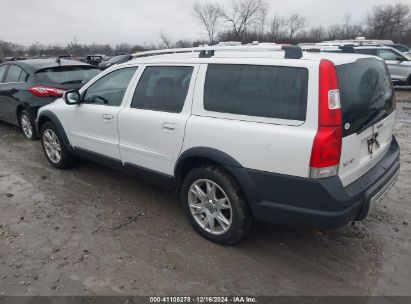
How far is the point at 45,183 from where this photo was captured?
474 cm

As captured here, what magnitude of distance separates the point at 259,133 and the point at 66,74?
5.45m

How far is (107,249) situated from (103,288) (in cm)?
54

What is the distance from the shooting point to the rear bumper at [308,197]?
2.49 metres

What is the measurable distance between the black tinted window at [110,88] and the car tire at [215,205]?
4.62 ft

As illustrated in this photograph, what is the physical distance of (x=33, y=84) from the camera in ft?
21.4

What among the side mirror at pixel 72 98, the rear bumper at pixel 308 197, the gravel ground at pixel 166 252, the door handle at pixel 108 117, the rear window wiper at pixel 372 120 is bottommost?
the gravel ground at pixel 166 252

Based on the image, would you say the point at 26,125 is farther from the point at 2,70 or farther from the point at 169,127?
the point at 169,127

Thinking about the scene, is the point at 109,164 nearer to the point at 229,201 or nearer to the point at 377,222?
the point at 229,201

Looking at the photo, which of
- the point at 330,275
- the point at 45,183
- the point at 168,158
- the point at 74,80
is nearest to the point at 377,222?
the point at 330,275

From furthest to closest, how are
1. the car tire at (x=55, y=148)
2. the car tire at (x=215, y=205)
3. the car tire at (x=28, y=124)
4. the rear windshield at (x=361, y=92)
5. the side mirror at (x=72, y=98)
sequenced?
the car tire at (x=28, y=124) → the car tire at (x=55, y=148) → the side mirror at (x=72, y=98) → the car tire at (x=215, y=205) → the rear windshield at (x=361, y=92)

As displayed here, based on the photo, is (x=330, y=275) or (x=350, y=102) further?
(x=330, y=275)

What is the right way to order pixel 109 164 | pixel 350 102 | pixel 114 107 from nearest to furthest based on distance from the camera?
1. pixel 350 102
2. pixel 114 107
3. pixel 109 164

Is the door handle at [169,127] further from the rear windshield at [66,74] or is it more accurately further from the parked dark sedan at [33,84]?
the rear windshield at [66,74]

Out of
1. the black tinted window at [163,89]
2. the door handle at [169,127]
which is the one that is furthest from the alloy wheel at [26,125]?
the door handle at [169,127]
